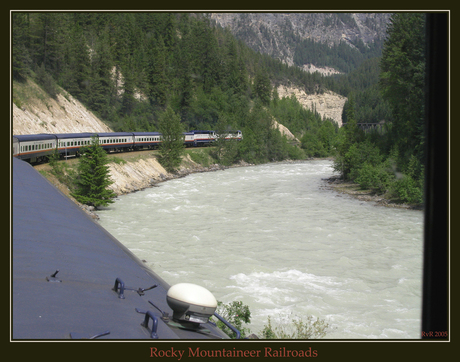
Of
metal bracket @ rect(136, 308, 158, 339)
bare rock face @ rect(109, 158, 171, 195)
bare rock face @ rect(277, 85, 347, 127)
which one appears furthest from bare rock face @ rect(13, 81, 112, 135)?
bare rock face @ rect(277, 85, 347, 127)

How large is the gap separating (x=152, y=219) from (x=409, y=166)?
22274 mm

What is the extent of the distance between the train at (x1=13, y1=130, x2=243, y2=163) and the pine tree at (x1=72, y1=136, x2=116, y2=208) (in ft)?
13.4

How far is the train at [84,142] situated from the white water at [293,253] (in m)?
7.97

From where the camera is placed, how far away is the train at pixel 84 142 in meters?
32.5

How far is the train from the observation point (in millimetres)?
32500

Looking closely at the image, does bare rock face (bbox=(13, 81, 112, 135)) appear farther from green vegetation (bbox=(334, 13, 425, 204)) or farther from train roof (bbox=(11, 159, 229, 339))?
train roof (bbox=(11, 159, 229, 339))

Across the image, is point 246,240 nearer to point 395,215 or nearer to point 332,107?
point 395,215

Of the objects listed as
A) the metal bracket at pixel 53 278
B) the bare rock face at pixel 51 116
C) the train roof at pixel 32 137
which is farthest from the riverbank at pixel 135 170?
the metal bracket at pixel 53 278

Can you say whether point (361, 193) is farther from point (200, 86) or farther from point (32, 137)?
point (200, 86)

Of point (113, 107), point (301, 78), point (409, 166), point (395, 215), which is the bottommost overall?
point (395, 215)

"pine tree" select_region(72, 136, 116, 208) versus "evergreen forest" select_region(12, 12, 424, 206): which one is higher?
"evergreen forest" select_region(12, 12, 424, 206)

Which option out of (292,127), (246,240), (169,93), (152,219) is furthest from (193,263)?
(292,127)

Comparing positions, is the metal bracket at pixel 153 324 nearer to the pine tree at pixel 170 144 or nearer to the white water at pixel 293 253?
the white water at pixel 293 253

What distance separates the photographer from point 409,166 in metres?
35.3
